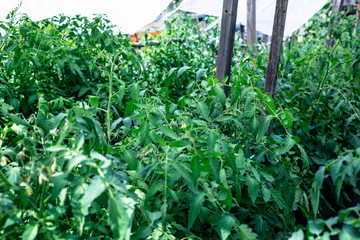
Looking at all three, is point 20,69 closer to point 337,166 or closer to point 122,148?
point 122,148

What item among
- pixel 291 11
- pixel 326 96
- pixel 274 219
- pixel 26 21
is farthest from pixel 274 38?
pixel 291 11

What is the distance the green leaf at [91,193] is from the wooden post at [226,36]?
1636mm

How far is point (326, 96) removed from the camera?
2.49m

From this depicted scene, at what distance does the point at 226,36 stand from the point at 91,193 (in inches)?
71.8

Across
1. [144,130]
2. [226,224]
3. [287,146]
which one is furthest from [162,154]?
[287,146]

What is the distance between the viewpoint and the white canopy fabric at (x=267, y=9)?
511cm

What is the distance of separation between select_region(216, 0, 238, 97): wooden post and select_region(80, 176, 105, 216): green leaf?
1.64 m

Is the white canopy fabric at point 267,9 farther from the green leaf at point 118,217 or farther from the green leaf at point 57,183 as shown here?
the green leaf at point 118,217

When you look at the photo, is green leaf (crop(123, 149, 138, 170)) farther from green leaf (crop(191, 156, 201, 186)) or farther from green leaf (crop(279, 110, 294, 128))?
green leaf (crop(279, 110, 294, 128))

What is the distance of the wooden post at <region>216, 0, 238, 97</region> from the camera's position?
239 cm

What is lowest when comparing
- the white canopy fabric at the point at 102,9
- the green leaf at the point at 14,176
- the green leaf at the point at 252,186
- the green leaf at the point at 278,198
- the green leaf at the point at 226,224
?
the green leaf at the point at 278,198

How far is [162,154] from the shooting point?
1.34 m

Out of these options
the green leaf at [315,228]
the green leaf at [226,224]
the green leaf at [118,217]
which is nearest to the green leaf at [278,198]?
the green leaf at [226,224]

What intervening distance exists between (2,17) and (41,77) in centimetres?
70
